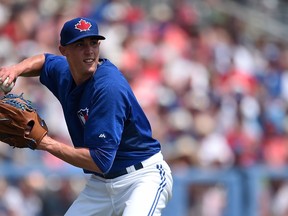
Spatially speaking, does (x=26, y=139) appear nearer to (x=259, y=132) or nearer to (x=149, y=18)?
(x=259, y=132)

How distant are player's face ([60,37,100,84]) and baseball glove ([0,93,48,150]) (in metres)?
0.46

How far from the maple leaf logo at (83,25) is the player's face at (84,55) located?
0.23 ft

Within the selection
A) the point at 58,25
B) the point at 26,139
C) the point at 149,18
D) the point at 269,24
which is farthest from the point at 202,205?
the point at 269,24

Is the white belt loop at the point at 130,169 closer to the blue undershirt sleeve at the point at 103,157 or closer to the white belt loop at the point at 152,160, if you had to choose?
the white belt loop at the point at 152,160

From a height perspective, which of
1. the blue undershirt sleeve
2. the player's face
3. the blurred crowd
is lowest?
the blurred crowd

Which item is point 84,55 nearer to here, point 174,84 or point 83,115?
point 83,115

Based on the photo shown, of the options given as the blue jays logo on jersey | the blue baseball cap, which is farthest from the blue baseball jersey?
the blue baseball cap

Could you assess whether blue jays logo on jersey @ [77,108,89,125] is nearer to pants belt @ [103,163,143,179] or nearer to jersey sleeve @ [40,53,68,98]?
jersey sleeve @ [40,53,68,98]

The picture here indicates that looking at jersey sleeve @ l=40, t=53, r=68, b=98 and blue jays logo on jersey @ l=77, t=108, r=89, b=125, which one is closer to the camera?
blue jays logo on jersey @ l=77, t=108, r=89, b=125

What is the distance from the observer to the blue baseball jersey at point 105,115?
17.1ft

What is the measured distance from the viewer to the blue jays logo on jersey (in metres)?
5.45

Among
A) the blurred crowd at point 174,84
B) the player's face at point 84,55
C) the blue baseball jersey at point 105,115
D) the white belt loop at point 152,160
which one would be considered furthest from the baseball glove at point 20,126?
the blurred crowd at point 174,84

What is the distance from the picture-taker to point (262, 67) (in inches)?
523

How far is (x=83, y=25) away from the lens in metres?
5.29
